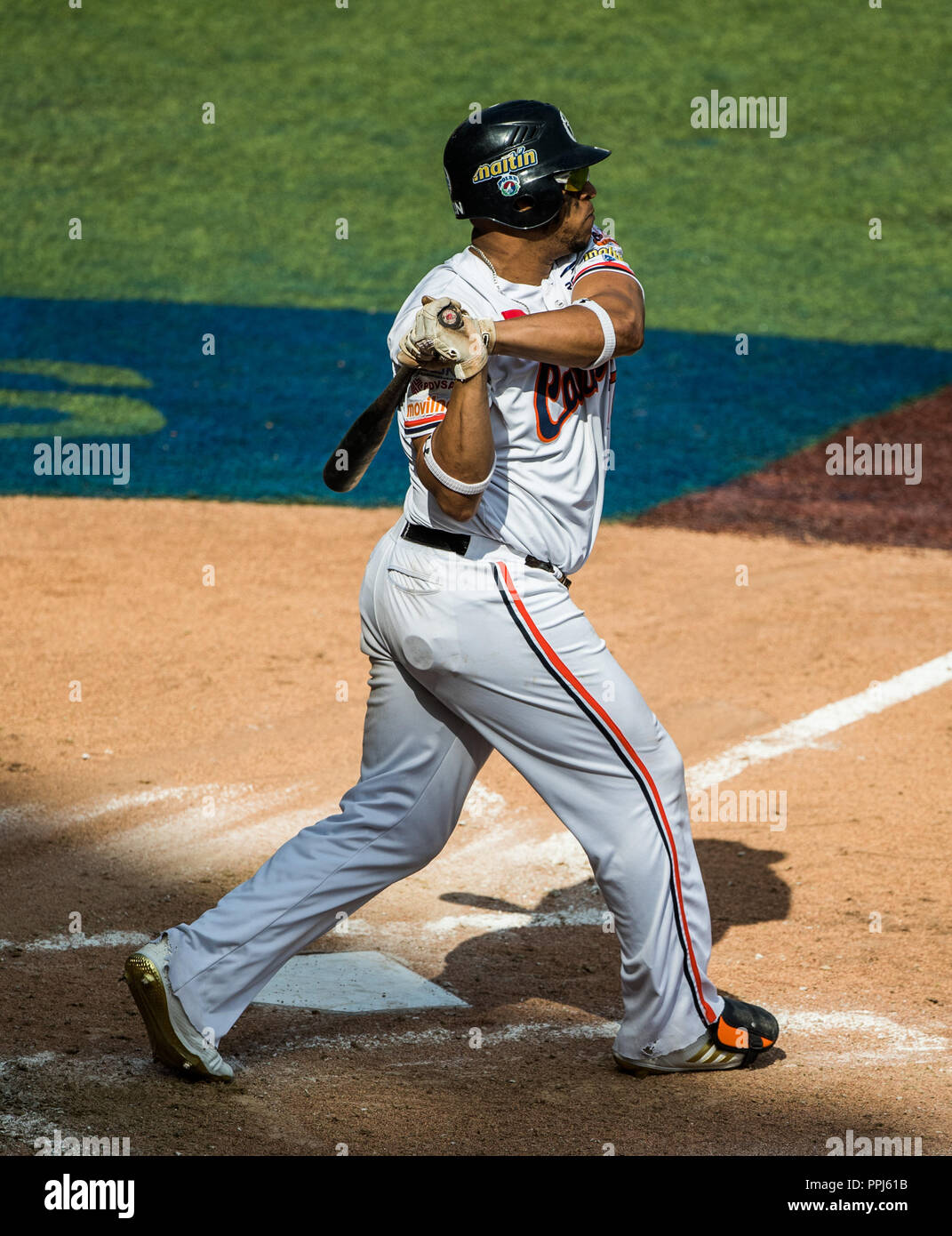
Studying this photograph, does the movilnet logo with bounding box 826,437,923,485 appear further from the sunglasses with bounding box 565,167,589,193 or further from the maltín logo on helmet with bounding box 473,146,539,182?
the maltín logo on helmet with bounding box 473,146,539,182

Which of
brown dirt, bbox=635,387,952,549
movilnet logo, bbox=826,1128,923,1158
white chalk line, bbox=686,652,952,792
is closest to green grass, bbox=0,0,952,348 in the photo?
brown dirt, bbox=635,387,952,549

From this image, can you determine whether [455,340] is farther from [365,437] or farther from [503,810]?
[503,810]

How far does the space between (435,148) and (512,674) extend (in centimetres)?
1353

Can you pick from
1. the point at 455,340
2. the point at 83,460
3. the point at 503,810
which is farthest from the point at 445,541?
the point at 83,460

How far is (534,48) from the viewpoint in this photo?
17.4 metres

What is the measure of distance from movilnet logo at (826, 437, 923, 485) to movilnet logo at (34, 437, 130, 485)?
428cm

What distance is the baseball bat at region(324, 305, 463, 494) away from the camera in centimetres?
287

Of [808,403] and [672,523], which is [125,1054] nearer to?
[672,523]

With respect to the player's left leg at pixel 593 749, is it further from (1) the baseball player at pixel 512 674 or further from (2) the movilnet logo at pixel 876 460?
(2) the movilnet logo at pixel 876 460

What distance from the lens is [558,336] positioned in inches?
106

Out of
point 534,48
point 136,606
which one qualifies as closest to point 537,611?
point 136,606

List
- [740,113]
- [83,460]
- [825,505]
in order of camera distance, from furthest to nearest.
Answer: [740,113]
[83,460]
[825,505]

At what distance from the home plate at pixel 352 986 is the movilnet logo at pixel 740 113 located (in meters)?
14.0

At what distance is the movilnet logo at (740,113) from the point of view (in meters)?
16.2
